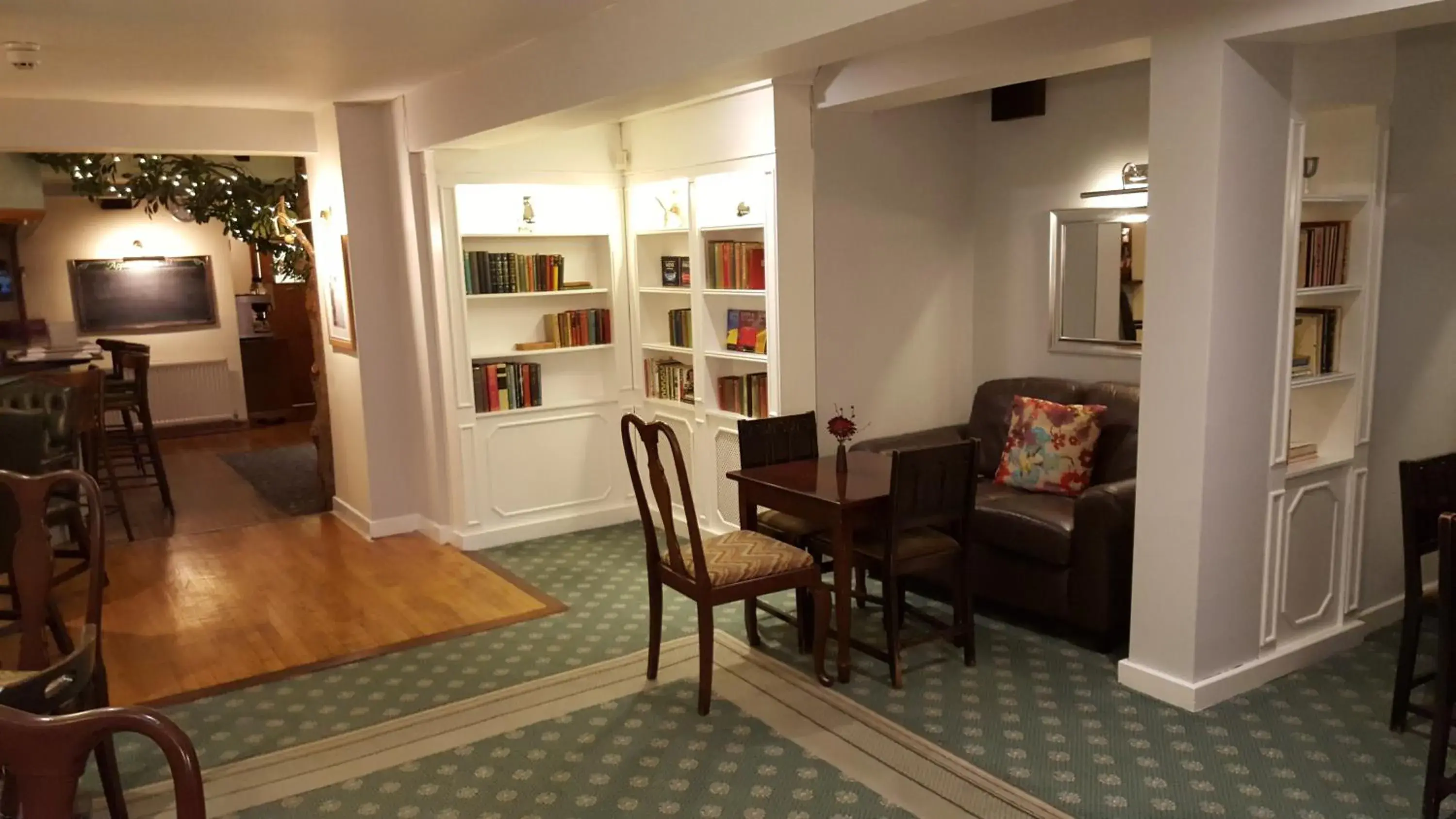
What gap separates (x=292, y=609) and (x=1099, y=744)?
354cm

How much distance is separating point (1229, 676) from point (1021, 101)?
2723 millimetres

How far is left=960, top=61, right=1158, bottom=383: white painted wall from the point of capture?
177 inches

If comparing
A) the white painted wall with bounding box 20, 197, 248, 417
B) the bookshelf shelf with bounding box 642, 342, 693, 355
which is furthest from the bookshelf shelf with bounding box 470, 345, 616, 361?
the white painted wall with bounding box 20, 197, 248, 417

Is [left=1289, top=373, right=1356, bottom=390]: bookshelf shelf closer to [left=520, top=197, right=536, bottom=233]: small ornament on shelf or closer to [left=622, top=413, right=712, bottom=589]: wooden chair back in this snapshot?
[left=622, top=413, right=712, bottom=589]: wooden chair back

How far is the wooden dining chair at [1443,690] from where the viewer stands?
2629mm

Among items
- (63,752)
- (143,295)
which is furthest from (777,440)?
(143,295)

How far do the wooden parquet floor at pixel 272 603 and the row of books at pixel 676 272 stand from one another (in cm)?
185

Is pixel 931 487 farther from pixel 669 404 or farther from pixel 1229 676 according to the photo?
pixel 669 404

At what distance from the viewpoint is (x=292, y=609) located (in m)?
4.72

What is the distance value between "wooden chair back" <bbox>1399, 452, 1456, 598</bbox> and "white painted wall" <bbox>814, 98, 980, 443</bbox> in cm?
230

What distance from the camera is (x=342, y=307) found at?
19.6 ft

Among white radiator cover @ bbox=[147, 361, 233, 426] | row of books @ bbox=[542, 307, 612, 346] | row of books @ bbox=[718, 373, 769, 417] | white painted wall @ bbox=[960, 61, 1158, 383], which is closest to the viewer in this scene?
white painted wall @ bbox=[960, 61, 1158, 383]

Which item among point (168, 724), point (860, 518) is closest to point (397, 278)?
point (860, 518)

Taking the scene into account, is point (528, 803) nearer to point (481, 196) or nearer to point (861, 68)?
point (861, 68)
